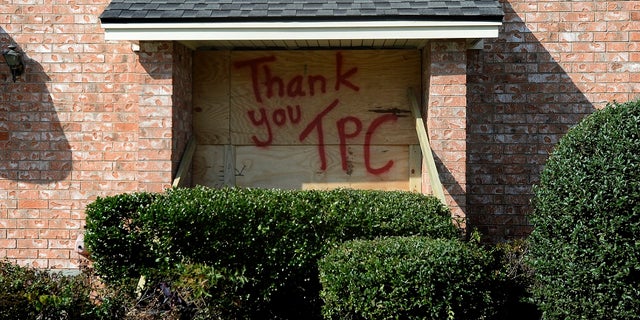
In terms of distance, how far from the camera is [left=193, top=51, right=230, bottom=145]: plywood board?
8.33 m

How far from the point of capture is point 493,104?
326 inches

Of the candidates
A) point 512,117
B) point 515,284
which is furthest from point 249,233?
point 512,117

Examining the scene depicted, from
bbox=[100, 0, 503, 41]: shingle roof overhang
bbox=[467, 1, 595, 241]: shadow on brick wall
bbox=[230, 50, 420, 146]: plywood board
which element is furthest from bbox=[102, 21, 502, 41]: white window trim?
bbox=[467, 1, 595, 241]: shadow on brick wall

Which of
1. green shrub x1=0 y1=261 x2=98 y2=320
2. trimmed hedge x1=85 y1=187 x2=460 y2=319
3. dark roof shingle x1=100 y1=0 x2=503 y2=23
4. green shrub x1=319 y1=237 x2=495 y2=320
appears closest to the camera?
green shrub x1=0 y1=261 x2=98 y2=320

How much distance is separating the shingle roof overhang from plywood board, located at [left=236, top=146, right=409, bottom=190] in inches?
63.8

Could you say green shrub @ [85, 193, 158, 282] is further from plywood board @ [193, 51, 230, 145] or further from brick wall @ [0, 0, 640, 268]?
plywood board @ [193, 51, 230, 145]

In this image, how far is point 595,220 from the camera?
18.3 ft

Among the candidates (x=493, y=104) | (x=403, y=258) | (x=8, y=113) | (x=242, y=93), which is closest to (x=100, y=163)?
(x=8, y=113)

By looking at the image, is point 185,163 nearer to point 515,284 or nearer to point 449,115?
point 449,115

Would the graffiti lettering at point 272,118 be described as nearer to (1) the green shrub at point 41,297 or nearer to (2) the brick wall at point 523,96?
(2) the brick wall at point 523,96

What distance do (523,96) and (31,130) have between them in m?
5.82

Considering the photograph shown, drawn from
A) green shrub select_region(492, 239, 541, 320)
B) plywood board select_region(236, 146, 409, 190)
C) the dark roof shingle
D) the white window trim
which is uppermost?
the dark roof shingle

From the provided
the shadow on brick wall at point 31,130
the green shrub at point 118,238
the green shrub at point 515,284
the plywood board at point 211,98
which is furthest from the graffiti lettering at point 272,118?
the green shrub at point 515,284

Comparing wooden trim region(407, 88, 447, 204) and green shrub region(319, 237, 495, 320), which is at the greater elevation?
wooden trim region(407, 88, 447, 204)
